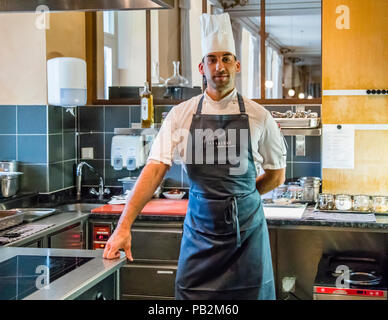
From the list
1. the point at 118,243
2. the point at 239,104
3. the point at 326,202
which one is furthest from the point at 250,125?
the point at 326,202

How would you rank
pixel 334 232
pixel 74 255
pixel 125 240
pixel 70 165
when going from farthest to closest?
pixel 70 165 < pixel 334 232 < pixel 74 255 < pixel 125 240

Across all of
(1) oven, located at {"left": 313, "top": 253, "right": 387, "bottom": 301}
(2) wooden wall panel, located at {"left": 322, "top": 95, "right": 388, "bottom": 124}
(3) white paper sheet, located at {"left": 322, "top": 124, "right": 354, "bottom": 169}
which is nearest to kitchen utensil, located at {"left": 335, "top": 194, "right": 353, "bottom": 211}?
(3) white paper sheet, located at {"left": 322, "top": 124, "right": 354, "bottom": 169}

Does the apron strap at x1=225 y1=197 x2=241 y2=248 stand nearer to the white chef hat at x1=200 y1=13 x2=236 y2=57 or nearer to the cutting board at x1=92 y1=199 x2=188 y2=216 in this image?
the white chef hat at x1=200 y1=13 x2=236 y2=57

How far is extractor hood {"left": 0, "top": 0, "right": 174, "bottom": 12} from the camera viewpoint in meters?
2.54

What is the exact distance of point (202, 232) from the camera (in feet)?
10.4

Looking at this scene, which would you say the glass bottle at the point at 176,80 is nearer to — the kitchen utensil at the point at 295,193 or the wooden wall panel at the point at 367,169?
the kitchen utensil at the point at 295,193

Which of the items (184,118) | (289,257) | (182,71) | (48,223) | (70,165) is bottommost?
(289,257)

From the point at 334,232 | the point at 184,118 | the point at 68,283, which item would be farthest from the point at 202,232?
the point at 334,232

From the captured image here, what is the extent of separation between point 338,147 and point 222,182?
1.81 meters

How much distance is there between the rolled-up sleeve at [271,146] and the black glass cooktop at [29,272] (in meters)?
1.18

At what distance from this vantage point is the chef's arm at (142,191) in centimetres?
260

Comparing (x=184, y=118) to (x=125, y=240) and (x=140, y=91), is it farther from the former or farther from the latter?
(x=140, y=91)

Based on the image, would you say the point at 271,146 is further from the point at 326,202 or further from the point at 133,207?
the point at 326,202

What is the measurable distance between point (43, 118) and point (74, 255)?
2.22m
